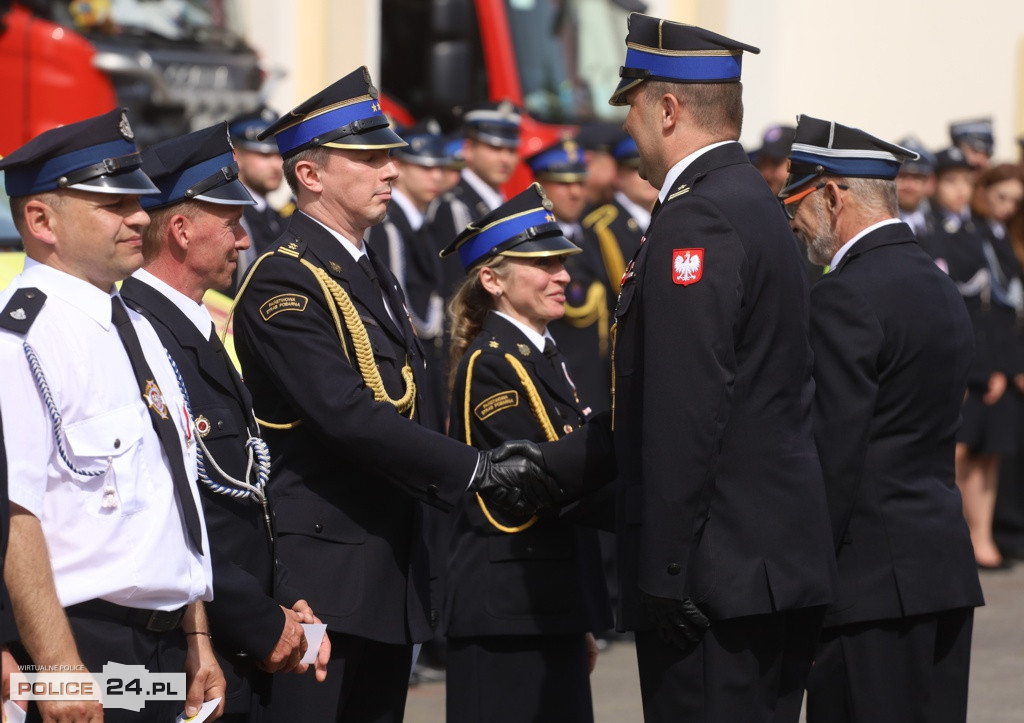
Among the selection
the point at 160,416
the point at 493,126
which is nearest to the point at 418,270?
the point at 493,126

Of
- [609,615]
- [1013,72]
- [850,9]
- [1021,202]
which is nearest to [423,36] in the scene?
[1021,202]

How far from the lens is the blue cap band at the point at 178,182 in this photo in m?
3.85

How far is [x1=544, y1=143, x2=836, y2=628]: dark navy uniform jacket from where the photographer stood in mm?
3533

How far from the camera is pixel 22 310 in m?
3.00

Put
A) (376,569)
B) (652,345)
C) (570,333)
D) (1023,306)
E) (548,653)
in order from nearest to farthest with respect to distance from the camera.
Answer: (652,345) → (376,569) → (548,653) → (570,333) → (1023,306)

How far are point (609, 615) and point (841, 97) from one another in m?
12.8

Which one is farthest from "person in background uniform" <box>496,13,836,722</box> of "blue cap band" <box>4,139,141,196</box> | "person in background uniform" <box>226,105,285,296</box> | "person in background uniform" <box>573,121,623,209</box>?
"person in background uniform" <box>573,121,623,209</box>

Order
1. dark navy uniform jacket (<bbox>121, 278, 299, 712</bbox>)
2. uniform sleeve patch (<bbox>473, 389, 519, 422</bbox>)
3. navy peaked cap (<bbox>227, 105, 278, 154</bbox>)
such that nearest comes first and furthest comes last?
dark navy uniform jacket (<bbox>121, 278, 299, 712</bbox>)
uniform sleeve patch (<bbox>473, 389, 519, 422</bbox>)
navy peaked cap (<bbox>227, 105, 278, 154</bbox>)

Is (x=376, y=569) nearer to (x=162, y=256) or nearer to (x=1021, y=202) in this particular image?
(x=162, y=256)

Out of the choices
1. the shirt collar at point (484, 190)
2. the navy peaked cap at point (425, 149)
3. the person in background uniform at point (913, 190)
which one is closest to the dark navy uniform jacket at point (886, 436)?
the shirt collar at point (484, 190)

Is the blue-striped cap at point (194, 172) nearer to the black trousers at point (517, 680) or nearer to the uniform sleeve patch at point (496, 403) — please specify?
the uniform sleeve patch at point (496, 403)

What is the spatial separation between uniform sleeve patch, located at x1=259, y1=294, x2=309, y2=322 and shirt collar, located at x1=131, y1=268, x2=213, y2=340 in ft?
0.93

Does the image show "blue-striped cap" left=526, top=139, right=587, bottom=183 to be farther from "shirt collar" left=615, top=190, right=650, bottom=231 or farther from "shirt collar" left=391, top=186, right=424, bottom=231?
"shirt collar" left=391, top=186, right=424, bottom=231

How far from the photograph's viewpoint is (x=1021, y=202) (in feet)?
33.9
